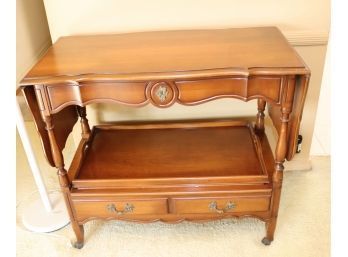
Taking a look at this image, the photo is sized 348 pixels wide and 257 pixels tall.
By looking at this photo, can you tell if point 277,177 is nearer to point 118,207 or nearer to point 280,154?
point 280,154

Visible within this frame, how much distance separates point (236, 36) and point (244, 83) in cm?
34

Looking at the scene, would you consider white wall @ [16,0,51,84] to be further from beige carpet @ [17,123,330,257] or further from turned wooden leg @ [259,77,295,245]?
turned wooden leg @ [259,77,295,245]

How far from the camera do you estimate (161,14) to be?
4.81ft

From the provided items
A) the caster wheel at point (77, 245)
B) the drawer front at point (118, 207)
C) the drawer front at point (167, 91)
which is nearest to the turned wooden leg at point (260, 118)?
the drawer front at point (167, 91)

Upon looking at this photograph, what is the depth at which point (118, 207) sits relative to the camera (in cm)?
139

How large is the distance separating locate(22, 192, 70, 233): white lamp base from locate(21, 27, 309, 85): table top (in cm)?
82

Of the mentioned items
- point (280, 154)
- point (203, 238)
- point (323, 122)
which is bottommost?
point (203, 238)

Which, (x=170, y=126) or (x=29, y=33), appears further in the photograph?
(x=29, y=33)

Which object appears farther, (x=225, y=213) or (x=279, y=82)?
(x=225, y=213)

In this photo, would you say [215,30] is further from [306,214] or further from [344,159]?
[306,214]

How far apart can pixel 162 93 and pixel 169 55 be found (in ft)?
0.56

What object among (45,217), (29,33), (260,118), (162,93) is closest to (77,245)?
(45,217)

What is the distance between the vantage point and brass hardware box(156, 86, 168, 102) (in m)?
1.12
